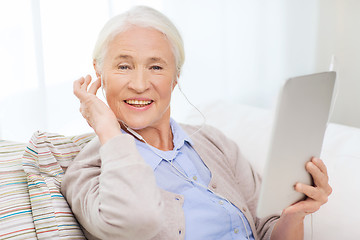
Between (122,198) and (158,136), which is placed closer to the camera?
(122,198)

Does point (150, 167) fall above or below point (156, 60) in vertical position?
below

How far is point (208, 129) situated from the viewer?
1655 millimetres

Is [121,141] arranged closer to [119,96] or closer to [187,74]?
[119,96]

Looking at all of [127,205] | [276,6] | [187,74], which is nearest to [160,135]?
[127,205]

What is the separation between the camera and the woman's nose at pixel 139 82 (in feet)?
4.40

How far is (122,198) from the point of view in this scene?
1.12 metres

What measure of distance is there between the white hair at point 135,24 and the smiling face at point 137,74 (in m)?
0.01

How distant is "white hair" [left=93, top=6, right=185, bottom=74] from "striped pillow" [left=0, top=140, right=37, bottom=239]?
0.35 meters

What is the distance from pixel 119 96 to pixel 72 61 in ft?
1.81

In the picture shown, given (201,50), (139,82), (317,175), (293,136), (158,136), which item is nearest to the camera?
(293,136)

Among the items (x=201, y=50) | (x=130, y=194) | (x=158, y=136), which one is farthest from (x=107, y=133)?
(x=201, y=50)

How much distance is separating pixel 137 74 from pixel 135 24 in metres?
0.14

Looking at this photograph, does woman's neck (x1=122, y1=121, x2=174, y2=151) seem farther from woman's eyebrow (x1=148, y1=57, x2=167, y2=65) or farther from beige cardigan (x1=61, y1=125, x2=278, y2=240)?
woman's eyebrow (x1=148, y1=57, x2=167, y2=65)

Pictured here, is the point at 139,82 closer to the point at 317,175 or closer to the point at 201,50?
the point at 317,175
